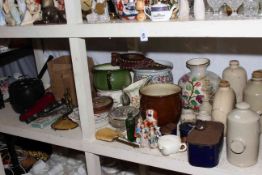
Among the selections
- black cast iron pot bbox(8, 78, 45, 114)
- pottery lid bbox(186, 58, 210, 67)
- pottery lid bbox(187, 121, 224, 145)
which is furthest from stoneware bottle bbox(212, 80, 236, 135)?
black cast iron pot bbox(8, 78, 45, 114)

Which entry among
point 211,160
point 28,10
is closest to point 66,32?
point 28,10

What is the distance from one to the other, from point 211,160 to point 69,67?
2.62 feet

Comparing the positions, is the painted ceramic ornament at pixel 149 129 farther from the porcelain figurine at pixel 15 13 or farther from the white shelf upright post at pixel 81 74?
the porcelain figurine at pixel 15 13

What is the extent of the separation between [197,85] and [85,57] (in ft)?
1.30

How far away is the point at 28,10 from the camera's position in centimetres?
114

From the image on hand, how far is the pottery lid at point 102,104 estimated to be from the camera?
1.22m

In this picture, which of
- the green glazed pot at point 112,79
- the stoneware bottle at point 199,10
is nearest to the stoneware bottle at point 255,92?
the stoneware bottle at point 199,10

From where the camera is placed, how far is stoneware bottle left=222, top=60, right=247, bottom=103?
1057 mm

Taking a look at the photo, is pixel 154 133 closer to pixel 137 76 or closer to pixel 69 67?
pixel 137 76

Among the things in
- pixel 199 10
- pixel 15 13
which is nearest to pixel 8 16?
pixel 15 13

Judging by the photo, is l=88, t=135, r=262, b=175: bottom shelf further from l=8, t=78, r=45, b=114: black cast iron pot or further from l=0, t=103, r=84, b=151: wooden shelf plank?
l=8, t=78, r=45, b=114: black cast iron pot

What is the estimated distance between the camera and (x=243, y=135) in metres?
0.85

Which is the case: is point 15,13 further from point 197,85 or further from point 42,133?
point 197,85

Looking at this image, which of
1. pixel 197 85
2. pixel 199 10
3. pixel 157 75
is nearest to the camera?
pixel 199 10
